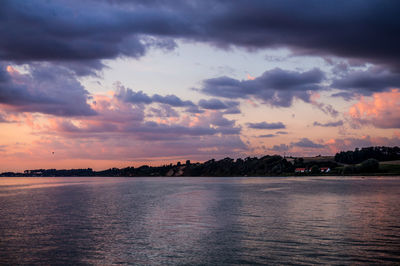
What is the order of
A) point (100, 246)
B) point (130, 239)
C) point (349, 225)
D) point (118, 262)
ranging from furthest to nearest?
point (349, 225)
point (130, 239)
point (100, 246)
point (118, 262)

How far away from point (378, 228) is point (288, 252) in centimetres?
1735

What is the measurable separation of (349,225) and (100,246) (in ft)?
100

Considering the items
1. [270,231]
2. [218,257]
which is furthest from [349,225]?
[218,257]

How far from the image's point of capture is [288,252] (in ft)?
106

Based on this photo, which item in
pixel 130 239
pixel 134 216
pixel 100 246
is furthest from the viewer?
pixel 134 216

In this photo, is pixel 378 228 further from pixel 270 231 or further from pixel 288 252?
pixel 288 252

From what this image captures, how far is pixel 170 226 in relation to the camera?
49.0 metres

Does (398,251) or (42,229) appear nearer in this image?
(398,251)

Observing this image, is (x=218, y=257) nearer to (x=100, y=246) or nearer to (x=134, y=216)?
(x=100, y=246)

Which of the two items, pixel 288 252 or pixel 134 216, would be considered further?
pixel 134 216

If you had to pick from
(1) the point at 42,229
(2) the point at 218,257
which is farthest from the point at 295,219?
(1) the point at 42,229

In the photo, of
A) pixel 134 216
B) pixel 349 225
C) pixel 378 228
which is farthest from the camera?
pixel 134 216

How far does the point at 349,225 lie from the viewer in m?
46.1

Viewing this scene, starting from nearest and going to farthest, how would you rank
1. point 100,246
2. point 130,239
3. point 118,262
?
point 118,262, point 100,246, point 130,239
